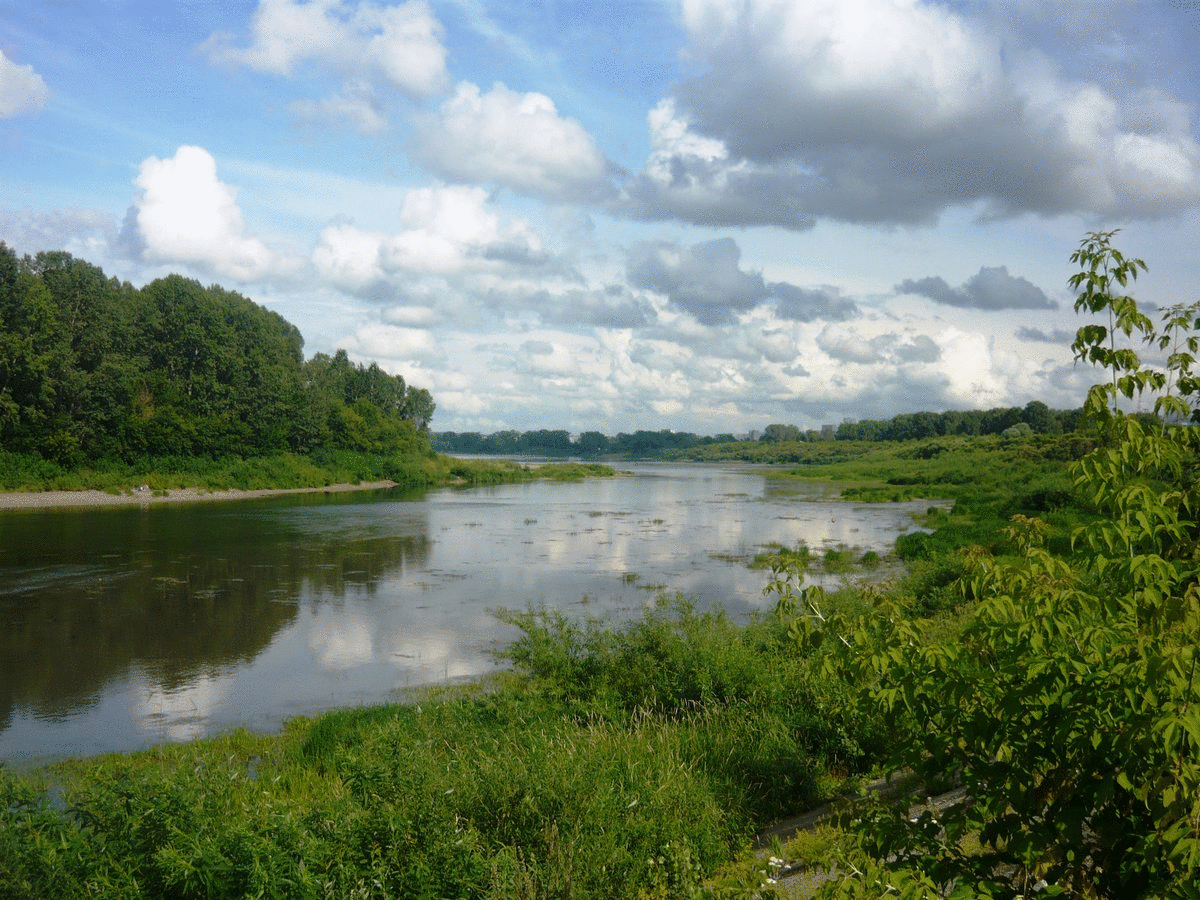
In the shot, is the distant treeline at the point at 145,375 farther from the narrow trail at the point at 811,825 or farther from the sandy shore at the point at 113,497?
the narrow trail at the point at 811,825

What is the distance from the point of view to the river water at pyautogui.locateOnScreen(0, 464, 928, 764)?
48.4 feet

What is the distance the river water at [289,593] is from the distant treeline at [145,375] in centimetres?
1140

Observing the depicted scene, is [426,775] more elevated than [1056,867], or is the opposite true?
[1056,867]

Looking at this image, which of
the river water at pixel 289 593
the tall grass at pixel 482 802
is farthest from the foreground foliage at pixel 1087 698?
the river water at pixel 289 593

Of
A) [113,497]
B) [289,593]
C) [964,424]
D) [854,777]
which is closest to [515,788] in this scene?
[854,777]

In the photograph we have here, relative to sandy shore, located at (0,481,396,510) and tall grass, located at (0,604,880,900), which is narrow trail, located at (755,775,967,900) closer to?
tall grass, located at (0,604,880,900)

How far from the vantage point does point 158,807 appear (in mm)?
5418

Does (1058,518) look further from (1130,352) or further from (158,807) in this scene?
(158,807)

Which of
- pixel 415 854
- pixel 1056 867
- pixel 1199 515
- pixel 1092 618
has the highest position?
pixel 1199 515

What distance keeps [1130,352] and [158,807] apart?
20.3ft

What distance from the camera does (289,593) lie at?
2412cm

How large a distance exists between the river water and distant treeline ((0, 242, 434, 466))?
11.4 m

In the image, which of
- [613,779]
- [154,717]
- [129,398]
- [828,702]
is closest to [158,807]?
[613,779]

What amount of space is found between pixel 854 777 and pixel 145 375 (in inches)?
2587
